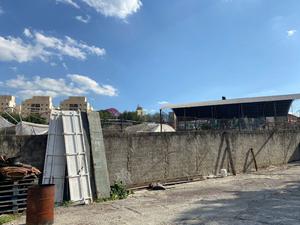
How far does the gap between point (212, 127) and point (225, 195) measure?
7.97 meters

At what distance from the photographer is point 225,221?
23.5ft

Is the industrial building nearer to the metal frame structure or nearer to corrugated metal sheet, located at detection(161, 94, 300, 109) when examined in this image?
corrugated metal sheet, located at detection(161, 94, 300, 109)

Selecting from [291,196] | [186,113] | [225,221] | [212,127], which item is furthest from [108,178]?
[186,113]

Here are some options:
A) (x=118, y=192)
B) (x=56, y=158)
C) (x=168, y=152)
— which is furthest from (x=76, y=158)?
(x=168, y=152)

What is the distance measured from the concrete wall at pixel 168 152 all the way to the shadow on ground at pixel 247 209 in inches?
124

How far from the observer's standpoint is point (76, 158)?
33.0ft

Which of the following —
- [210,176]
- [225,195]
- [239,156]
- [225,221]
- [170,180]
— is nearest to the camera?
[225,221]

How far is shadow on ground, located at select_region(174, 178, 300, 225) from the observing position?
7.22 meters

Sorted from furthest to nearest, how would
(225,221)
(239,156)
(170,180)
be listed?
1. (239,156)
2. (170,180)
3. (225,221)

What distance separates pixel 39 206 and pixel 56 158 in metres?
3.02

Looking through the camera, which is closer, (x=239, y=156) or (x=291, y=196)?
(x=291, y=196)

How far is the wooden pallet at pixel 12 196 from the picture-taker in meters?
8.14

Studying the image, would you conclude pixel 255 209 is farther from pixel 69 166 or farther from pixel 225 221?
pixel 69 166

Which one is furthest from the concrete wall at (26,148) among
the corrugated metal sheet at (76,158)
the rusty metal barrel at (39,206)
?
the rusty metal barrel at (39,206)
